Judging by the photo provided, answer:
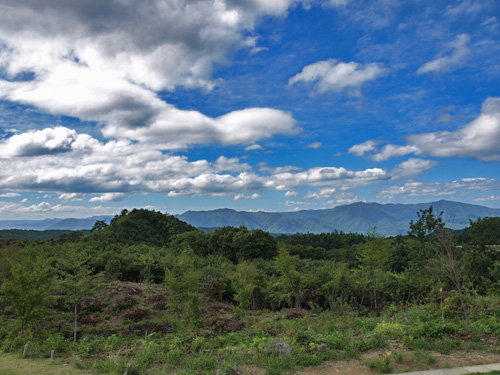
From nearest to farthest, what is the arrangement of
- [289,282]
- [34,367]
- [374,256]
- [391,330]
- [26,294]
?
[34,367] < [391,330] < [26,294] < [374,256] < [289,282]

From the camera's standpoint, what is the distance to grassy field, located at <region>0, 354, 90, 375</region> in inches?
344

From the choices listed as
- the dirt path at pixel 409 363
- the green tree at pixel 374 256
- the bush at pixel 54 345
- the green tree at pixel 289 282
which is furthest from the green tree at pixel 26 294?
the green tree at pixel 374 256

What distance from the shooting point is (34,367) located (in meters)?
9.28

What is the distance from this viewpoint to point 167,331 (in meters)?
14.5

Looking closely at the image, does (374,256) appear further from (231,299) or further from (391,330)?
(231,299)

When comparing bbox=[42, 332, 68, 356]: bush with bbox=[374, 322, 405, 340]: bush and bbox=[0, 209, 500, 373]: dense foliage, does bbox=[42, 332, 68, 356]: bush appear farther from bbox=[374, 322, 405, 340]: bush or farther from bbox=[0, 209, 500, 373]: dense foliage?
bbox=[374, 322, 405, 340]: bush

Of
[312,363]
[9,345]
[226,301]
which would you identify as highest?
[312,363]

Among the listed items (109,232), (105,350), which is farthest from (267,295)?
(109,232)

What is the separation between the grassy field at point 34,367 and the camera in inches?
344

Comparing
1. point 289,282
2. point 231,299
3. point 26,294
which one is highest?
point 26,294

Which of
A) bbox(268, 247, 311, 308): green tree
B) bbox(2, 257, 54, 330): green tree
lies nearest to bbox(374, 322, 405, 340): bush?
bbox(268, 247, 311, 308): green tree

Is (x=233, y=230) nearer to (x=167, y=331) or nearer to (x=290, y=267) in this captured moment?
(x=290, y=267)

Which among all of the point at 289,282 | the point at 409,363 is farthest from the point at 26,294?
the point at 409,363

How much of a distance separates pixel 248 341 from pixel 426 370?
222 inches
